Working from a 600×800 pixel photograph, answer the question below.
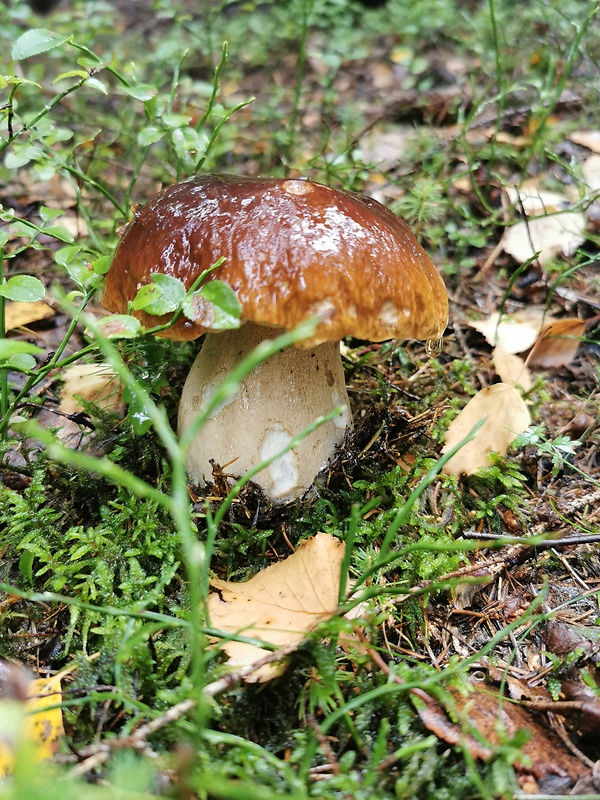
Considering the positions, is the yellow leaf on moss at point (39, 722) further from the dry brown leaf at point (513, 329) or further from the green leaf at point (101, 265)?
the dry brown leaf at point (513, 329)

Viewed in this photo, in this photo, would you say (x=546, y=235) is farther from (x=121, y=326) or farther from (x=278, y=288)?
(x=121, y=326)

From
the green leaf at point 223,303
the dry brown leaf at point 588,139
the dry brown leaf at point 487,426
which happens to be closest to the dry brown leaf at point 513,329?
the dry brown leaf at point 487,426

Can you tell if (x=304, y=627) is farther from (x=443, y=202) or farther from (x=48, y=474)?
(x=443, y=202)

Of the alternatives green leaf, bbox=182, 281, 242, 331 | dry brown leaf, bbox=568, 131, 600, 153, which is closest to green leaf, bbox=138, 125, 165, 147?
green leaf, bbox=182, 281, 242, 331

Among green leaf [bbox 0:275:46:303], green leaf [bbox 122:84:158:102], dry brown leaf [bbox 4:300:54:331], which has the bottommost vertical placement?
dry brown leaf [bbox 4:300:54:331]

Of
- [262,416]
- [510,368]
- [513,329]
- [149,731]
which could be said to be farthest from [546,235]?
[149,731]

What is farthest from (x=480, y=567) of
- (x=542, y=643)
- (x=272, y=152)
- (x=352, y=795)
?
(x=272, y=152)

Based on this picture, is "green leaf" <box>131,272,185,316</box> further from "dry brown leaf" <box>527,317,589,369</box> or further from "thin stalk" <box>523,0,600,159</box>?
"thin stalk" <box>523,0,600,159</box>

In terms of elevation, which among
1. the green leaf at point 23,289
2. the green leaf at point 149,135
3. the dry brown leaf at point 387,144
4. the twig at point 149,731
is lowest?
the twig at point 149,731
